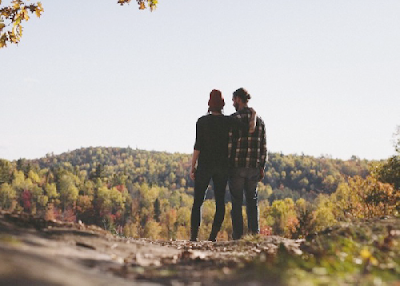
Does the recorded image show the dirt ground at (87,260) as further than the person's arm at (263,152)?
No

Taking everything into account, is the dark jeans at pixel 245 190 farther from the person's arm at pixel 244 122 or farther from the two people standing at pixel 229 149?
the person's arm at pixel 244 122

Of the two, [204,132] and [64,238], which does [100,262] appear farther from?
[204,132]

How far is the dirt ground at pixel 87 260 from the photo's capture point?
2.48 metres

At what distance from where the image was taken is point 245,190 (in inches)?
303

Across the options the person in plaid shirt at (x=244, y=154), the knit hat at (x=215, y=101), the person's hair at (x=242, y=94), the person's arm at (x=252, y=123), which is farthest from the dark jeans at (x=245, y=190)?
the person's hair at (x=242, y=94)

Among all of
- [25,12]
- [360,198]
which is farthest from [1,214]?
[360,198]

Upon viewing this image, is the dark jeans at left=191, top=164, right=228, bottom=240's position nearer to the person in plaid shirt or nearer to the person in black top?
the person in black top

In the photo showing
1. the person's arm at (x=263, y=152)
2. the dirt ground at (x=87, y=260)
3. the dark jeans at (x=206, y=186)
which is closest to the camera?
the dirt ground at (x=87, y=260)

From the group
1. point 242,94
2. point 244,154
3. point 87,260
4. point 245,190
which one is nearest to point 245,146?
point 244,154

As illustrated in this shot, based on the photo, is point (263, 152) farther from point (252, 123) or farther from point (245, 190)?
point (245, 190)

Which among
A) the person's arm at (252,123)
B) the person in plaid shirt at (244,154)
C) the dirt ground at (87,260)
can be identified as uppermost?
the person's arm at (252,123)

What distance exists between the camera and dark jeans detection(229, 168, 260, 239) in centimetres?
749

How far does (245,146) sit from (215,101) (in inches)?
36.3

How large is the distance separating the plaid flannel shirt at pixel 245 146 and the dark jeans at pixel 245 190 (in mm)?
123
